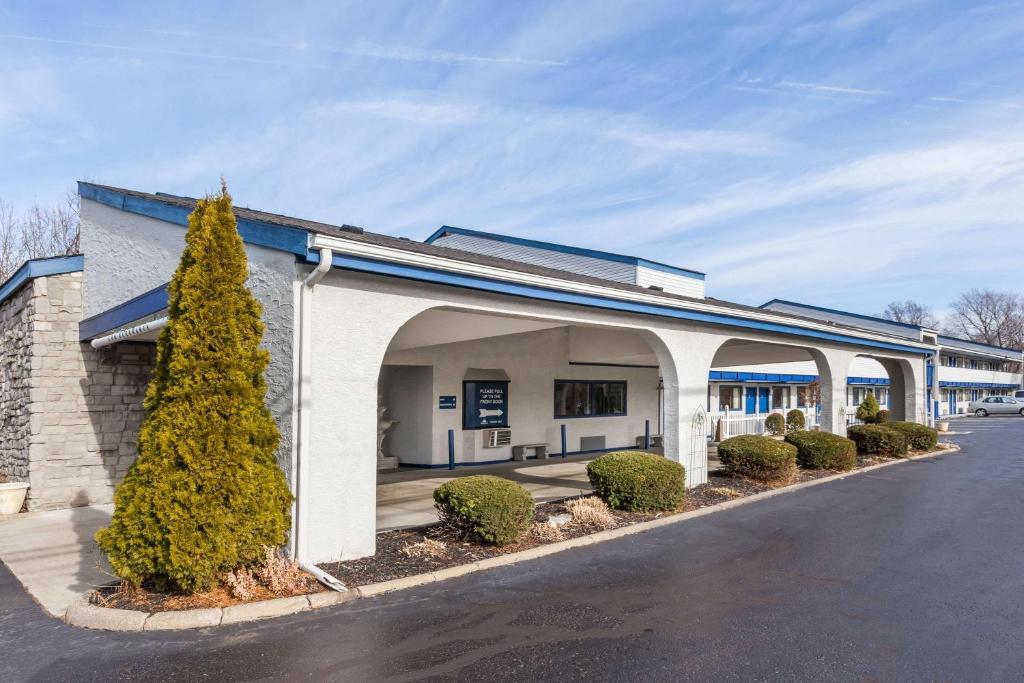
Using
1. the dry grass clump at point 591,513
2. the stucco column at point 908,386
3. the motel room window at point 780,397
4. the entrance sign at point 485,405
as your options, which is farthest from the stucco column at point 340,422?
the motel room window at point 780,397

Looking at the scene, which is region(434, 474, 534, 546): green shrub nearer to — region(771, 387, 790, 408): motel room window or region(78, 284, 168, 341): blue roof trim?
region(78, 284, 168, 341): blue roof trim

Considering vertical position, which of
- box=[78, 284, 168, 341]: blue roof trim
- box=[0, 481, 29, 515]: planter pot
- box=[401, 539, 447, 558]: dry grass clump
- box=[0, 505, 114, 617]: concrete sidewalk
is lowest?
box=[0, 505, 114, 617]: concrete sidewalk

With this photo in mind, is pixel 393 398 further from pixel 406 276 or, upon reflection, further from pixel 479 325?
pixel 406 276

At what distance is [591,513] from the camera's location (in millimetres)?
9789

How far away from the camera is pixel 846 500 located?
1225 centimetres

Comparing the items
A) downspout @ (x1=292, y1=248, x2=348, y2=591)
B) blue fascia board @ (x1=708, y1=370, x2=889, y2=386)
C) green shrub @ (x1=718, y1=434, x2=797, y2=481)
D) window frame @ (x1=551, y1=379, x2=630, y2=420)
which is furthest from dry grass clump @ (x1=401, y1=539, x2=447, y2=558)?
blue fascia board @ (x1=708, y1=370, x2=889, y2=386)

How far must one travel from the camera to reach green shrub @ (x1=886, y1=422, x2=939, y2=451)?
1984cm

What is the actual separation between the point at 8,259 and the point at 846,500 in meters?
29.5

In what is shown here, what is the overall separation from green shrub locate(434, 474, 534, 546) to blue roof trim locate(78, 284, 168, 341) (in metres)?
4.35

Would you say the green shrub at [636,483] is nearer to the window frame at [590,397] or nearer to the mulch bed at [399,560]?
the mulch bed at [399,560]

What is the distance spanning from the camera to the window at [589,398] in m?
19.3

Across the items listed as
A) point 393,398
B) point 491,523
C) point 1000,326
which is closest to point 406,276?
point 491,523

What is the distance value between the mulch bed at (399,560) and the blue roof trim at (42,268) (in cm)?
655

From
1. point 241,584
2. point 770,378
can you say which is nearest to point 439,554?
point 241,584
